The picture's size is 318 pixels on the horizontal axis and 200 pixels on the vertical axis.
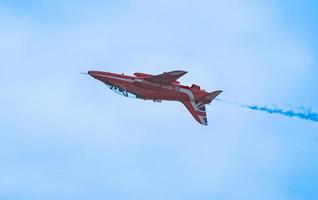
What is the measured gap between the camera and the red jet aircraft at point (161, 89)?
13288 centimetres

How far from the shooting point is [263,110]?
449 ft

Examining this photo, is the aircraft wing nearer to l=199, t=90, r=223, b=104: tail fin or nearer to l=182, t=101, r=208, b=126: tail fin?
l=182, t=101, r=208, b=126: tail fin

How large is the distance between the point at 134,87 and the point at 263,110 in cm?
2182

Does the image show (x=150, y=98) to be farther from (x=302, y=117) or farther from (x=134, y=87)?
(x=302, y=117)

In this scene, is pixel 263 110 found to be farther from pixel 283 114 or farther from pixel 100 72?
pixel 100 72

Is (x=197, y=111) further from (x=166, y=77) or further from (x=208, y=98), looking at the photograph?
(x=166, y=77)

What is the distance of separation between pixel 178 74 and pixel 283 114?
18526mm

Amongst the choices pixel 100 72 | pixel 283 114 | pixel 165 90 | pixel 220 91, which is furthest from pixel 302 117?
pixel 100 72

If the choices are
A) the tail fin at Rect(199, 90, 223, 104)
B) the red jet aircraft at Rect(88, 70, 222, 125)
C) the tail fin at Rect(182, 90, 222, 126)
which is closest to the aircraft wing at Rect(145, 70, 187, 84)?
the red jet aircraft at Rect(88, 70, 222, 125)

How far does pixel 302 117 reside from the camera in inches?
5236

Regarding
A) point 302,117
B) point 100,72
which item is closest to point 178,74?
point 100,72

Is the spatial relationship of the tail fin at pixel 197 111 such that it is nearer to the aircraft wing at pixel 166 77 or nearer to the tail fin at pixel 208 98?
the tail fin at pixel 208 98

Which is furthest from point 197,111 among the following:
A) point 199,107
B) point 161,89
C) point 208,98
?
point 161,89

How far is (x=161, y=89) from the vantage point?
438 ft
